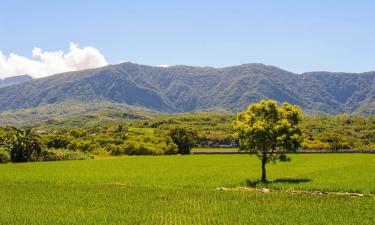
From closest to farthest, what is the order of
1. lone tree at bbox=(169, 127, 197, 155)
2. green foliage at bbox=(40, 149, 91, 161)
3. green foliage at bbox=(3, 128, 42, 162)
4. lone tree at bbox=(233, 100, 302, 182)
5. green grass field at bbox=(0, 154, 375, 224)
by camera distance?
green grass field at bbox=(0, 154, 375, 224)
lone tree at bbox=(233, 100, 302, 182)
green foliage at bbox=(3, 128, 42, 162)
green foliage at bbox=(40, 149, 91, 161)
lone tree at bbox=(169, 127, 197, 155)

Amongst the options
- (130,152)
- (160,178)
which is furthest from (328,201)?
(130,152)

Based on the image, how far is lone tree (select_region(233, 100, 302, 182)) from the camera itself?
56469 millimetres

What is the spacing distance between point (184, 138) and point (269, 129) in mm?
105579

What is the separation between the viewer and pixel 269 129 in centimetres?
5631

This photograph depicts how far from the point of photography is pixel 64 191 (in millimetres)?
49719

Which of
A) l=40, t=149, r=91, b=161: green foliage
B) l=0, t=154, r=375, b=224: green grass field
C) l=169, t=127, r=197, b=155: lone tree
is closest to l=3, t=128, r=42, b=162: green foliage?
l=40, t=149, r=91, b=161: green foliage

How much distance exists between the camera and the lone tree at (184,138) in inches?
6314

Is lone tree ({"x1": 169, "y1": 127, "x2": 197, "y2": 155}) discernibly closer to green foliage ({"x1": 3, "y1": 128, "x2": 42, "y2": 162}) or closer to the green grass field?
green foliage ({"x1": 3, "y1": 128, "x2": 42, "y2": 162})

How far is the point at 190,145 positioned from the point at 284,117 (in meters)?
105

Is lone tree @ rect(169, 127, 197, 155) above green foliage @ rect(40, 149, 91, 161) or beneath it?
above

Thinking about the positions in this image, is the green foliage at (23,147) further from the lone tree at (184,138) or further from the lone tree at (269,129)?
the lone tree at (269,129)

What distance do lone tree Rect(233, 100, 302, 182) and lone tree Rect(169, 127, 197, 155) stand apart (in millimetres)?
100653

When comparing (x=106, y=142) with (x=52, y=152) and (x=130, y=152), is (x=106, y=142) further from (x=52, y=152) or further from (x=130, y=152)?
(x=52, y=152)

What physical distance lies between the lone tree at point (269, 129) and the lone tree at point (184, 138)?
101 meters
